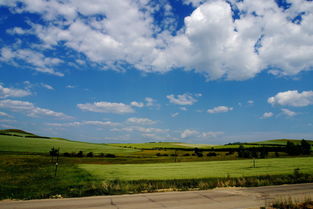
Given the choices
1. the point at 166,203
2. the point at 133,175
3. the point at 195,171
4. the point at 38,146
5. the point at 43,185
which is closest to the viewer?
the point at 166,203

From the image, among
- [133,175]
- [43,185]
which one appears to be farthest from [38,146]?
[43,185]

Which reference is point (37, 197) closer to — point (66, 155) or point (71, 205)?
point (71, 205)

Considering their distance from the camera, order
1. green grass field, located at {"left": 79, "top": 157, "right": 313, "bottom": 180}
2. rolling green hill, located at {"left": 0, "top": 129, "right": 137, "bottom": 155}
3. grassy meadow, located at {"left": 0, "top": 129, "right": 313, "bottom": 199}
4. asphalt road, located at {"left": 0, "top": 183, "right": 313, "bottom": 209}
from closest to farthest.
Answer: asphalt road, located at {"left": 0, "top": 183, "right": 313, "bottom": 209}, grassy meadow, located at {"left": 0, "top": 129, "right": 313, "bottom": 199}, green grass field, located at {"left": 79, "top": 157, "right": 313, "bottom": 180}, rolling green hill, located at {"left": 0, "top": 129, "right": 137, "bottom": 155}

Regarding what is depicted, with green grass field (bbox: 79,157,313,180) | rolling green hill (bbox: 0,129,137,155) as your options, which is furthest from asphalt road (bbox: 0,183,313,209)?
rolling green hill (bbox: 0,129,137,155)

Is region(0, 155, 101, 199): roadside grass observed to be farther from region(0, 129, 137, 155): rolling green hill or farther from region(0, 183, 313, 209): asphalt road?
region(0, 129, 137, 155): rolling green hill

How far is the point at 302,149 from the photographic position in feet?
318

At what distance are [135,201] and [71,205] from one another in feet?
13.9

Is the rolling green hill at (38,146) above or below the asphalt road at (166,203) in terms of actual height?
below

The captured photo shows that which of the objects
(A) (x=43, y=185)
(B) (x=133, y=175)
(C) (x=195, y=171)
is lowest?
(A) (x=43, y=185)

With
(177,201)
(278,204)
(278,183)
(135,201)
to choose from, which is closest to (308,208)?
(278,204)

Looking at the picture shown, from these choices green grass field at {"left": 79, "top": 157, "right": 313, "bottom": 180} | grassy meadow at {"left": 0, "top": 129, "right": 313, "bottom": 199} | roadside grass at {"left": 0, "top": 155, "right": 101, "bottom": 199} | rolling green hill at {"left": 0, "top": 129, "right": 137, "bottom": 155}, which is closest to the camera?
roadside grass at {"left": 0, "top": 155, "right": 101, "bottom": 199}

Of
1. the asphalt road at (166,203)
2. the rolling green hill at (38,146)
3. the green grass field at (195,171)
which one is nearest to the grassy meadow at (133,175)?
the green grass field at (195,171)

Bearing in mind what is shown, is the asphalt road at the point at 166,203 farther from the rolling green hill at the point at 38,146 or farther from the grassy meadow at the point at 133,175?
the rolling green hill at the point at 38,146

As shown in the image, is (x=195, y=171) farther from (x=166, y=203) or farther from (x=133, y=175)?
(x=166, y=203)
